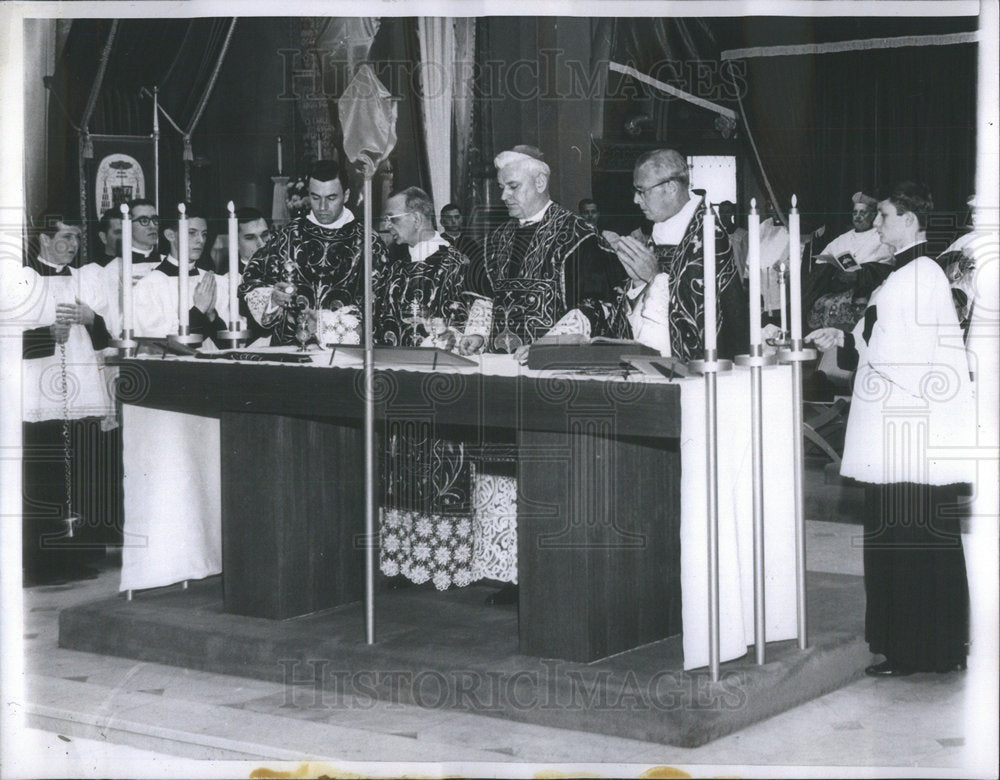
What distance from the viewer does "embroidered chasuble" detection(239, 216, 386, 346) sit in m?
5.79

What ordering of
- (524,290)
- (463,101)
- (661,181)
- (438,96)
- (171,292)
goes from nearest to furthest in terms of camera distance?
(661,181) < (524,290) < (171,292) < (438,96) < (463,101)

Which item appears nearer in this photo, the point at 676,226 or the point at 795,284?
the point at 795,284

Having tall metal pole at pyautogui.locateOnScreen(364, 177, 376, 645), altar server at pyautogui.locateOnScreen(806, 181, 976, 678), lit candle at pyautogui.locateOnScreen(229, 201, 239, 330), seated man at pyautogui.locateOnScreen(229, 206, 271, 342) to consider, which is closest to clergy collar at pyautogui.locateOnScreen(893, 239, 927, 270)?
altar server at pyautogui.locateOnScreen(806, 181, 976, 678)

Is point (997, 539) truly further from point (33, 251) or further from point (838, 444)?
point (838, 444)

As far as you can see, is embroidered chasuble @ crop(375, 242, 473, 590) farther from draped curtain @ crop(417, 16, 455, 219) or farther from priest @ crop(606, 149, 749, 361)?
draped curtain @ crop(417, 16, 455, 219)

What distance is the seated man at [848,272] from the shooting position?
28.0 feet

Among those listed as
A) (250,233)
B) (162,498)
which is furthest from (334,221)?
(162,498)

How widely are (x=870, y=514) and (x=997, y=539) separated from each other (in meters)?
0.61

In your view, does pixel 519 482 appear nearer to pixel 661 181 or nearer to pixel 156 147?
pixel 661 181

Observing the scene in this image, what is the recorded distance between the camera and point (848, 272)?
28.7ft

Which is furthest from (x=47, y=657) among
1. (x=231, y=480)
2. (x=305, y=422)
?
(x=305, y=422)

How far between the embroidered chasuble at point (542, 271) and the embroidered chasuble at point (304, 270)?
67cm

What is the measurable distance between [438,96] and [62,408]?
2.60 meters

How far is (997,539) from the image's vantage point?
394cm
